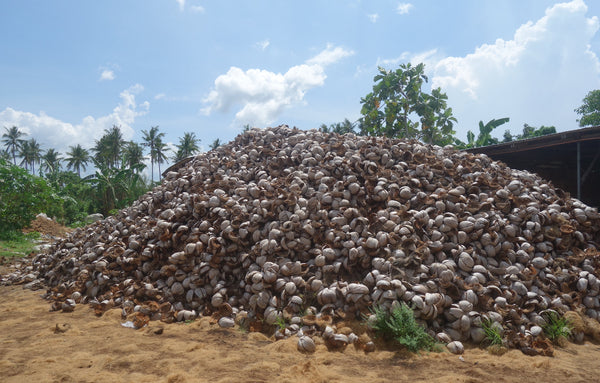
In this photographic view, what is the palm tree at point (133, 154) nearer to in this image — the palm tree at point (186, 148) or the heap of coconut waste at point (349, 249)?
the palm tree at point (186, 148)

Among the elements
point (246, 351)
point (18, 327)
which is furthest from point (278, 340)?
point (18, 327)

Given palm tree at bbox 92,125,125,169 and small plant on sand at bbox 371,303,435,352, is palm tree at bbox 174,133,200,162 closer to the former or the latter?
palm tree at bbox 92,125,125,169

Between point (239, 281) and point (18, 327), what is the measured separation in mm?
2613

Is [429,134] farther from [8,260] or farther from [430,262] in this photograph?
[8,260]

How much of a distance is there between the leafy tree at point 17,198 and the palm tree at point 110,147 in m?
29.3

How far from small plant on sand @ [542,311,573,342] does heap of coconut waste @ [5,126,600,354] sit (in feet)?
0.22

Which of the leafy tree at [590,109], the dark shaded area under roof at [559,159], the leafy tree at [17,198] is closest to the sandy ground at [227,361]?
the dark shaded area under roof at [559,159]

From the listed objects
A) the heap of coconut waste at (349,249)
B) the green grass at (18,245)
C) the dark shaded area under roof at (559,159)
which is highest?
the dark shaded area under roof at (559,159)

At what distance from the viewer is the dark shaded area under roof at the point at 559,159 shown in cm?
744

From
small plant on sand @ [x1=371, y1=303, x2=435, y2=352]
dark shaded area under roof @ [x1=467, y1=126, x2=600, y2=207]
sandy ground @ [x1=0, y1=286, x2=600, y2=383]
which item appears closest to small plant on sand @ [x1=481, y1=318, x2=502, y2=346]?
sandy ground @ [x1=0, y1=286, x2=600, y2=383]

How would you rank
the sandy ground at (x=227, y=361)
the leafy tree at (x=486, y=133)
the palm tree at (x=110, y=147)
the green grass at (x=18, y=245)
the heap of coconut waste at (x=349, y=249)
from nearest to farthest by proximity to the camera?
1. the sandy ground at (x=227, y=361)
2. the heap of coconut waste at (x=349, y=249)
3. the green grass at (x=18, y=245)
4. the leafy tree at (x=486, y=133)
5. the palm tree at (x=110, y=147)

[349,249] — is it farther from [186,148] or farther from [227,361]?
[186,148]

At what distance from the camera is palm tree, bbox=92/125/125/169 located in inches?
1580

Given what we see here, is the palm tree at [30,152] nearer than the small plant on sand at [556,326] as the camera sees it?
No
